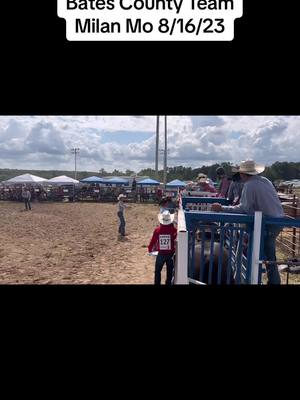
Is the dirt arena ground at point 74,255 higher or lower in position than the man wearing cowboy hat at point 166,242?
lower

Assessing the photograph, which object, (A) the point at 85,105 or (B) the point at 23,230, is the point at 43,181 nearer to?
(B) the point at 23,230

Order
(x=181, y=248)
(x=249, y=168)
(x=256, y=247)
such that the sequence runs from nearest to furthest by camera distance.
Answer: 1. (x=181, y=248)
2. (x=256, y=247)
3. (x=249, y=168)

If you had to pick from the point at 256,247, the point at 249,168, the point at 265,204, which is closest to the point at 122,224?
the point at 249,168

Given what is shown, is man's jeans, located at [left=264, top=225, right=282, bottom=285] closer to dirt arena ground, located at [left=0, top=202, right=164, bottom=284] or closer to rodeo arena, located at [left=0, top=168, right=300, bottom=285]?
rodeo arena, located at [left=0, top=168, right=300, bottom=285]

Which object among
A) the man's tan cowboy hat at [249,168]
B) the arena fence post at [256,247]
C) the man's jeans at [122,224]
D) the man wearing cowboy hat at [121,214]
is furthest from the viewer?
the man's jeans at [122,224]

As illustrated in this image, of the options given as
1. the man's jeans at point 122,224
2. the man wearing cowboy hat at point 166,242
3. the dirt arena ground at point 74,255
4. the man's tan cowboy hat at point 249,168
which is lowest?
the dirt arena ground at point 74,255

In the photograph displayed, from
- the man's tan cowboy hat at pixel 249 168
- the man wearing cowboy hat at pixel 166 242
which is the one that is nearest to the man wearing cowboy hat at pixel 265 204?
the man's tan cowboy hat at pixel 249 168

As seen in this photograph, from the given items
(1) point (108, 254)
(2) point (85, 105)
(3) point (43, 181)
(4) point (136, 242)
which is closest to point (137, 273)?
(1) point (108, 254)

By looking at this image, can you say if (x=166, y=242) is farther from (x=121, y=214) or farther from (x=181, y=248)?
(x=121, y=214)

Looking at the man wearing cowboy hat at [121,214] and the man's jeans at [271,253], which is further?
the man wearing cowboy hat at [121,214]

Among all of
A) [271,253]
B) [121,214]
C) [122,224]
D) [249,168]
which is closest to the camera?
[271,253]

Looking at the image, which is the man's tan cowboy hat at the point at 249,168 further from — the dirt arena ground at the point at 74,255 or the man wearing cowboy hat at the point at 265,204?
the dirt arena ground at the point at 74,255

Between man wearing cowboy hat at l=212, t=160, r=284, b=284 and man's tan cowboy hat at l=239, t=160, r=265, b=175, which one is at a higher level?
man's tan cowboy hat at l=239, t=160, r=265, b=175

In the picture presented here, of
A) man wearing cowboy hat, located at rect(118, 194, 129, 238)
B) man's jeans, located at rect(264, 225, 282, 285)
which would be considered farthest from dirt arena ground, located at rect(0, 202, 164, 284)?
man's jeans, located at rect(264, 225, 282, 285)
